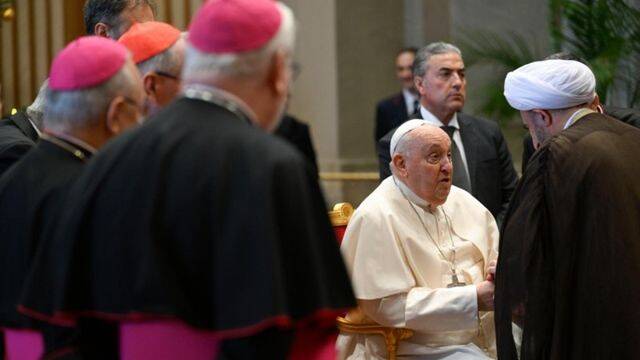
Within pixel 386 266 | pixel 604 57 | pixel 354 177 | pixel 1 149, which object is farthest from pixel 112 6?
pixel 354 177

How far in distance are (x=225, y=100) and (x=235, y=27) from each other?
170mm

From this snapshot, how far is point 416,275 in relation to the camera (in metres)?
5.23

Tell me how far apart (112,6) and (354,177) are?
5.17 meters

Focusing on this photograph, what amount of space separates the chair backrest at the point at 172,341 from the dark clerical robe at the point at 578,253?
7.36ft

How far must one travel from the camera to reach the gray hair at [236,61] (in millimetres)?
2742

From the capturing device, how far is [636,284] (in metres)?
4.70

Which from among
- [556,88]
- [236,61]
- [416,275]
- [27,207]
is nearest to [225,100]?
[236,61]

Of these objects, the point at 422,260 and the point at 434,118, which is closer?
the point at 422,260

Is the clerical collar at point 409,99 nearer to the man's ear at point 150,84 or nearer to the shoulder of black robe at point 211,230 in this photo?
the man's ear at point 150,84

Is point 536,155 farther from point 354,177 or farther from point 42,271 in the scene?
point 354,177

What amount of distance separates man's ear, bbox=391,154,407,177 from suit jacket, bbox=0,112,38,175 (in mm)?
1647

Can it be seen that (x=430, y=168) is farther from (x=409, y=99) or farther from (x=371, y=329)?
(x=409, y=99)

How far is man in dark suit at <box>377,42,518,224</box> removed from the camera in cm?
652

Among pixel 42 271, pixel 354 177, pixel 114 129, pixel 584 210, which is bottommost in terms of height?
pixel 354 177
